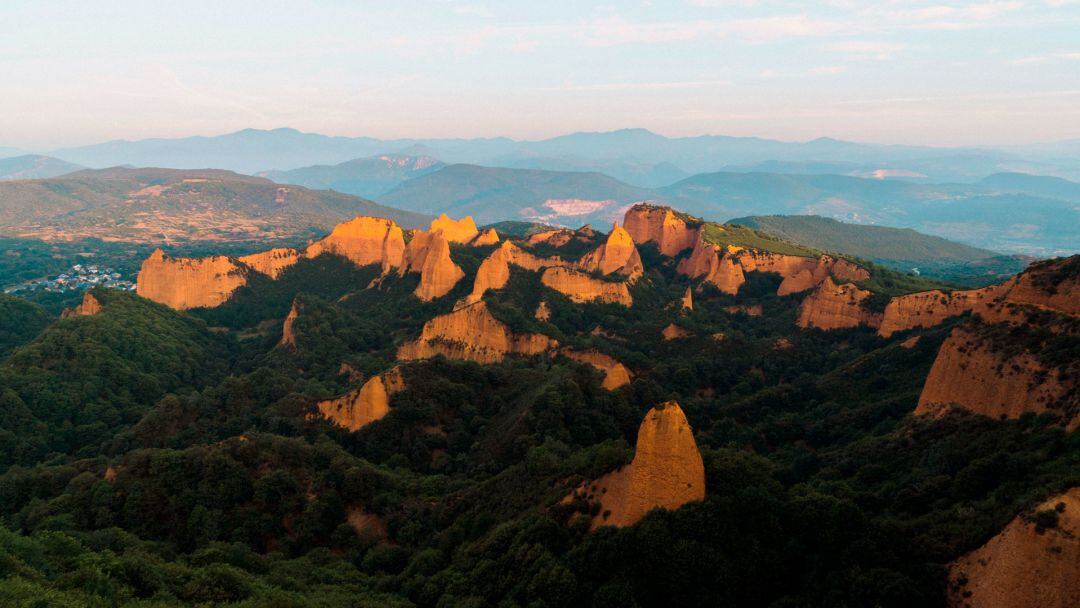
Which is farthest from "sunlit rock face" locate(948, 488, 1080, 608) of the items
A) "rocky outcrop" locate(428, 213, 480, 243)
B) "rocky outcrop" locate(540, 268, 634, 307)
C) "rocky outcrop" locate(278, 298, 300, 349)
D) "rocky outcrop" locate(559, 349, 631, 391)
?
"rocky outcrop" locate(428, 213, 480, 243)

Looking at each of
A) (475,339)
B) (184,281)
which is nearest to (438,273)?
(475,339)

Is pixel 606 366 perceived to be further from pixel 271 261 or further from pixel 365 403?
pixel 271 261

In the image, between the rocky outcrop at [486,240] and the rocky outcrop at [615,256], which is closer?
the rocky outcrop at [615,256]

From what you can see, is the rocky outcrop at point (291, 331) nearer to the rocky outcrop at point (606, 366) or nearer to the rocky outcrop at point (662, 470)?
the rocky outcrop at point (606, 366)

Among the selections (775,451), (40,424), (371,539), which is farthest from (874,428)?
(40,424)

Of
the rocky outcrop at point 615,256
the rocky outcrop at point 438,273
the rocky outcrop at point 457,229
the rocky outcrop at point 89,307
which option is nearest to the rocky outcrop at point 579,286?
the rocky outcrop at point 438,273

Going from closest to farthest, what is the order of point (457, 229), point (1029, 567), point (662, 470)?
point (1029, 567)
point (662, 470)
point (457, 229)

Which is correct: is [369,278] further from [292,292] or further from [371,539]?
[371,539]
